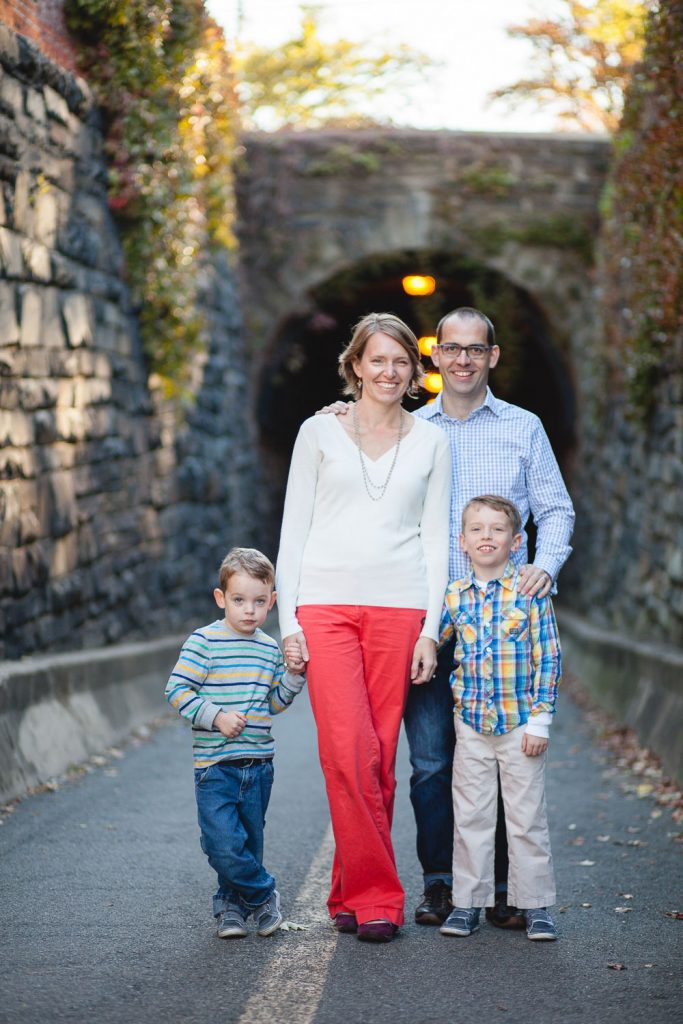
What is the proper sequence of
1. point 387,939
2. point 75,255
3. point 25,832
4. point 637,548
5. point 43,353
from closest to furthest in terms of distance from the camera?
point 387,939 < point 25,832 < point 43,353 < point 75,255 < point 637,548

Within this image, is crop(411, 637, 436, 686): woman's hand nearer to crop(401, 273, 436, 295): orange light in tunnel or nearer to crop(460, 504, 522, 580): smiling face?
crop(460, 504, 522, 580): smiling face

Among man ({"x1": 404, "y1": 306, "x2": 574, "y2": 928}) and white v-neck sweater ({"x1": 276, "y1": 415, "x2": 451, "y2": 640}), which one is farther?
man ({"x1": 404, "y1": 306, "x2": 574, "y2": 928})

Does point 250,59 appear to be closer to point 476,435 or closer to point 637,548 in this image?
point 637,548

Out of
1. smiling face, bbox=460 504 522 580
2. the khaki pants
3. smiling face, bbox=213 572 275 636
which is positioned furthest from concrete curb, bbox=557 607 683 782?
smiling face, bbox=213 572 275 636

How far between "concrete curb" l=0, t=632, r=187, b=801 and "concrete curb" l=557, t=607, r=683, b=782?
3.00 metres

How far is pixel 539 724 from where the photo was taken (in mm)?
4078

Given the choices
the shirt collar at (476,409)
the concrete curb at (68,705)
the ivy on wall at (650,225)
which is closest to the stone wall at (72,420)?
the concrete curb at (68,705)

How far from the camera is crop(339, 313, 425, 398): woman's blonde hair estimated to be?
4195mm

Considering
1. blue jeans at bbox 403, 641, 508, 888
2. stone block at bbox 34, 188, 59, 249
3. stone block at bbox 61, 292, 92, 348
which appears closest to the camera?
blue jeans at bbox 403, 641, 508, 888

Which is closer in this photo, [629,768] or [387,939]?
[387,939]

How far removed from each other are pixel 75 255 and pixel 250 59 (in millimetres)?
17143

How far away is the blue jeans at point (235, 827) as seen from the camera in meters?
3.98

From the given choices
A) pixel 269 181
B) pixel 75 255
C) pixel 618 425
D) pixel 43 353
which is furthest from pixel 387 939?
pixel 269 181

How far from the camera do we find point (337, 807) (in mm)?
4035
